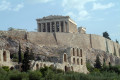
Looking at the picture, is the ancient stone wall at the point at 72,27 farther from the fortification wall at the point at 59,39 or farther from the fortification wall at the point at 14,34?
the fortification wall at the point at 14,34

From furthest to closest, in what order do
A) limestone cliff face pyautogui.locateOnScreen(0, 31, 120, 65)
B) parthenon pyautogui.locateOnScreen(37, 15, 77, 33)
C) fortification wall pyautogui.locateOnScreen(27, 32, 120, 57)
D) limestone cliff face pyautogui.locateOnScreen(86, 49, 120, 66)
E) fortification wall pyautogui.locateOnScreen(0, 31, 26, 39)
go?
1. parthenon pyautogui.locateOnScreen(37, 15, 77, 33)
2. limestone cliff face pyautogui.locateOnScreen(86, 49, 120, 66)
3. fortification wall pyautogui.locateOnScreen(27, 32, 120, 57)
4. fortification wall pyautogui.locateOnScreen(0, 31, 26, 39)
5. limestone cliff face pyautogui.locateOnScreen(0, 31, 120, 65)

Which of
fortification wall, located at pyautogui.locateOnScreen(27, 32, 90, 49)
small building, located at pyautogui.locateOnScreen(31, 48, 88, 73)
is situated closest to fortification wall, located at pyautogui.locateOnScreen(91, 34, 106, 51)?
fortification wall, located at pyautogui.locateOnScreen(27, 32, 90, 49)

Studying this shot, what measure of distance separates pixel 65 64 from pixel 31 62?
6.44 metres

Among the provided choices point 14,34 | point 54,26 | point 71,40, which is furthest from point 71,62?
point 54,26

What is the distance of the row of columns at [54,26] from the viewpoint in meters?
67.7

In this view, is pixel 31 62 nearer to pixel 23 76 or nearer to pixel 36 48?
pixel 23 76

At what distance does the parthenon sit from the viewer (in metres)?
67.5

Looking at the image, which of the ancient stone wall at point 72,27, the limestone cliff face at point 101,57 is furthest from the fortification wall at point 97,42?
the ancient stone wall at point 72,27

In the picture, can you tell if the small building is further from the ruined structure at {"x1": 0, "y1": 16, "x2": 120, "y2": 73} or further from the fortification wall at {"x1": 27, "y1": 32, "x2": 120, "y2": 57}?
the fortification wall at {"x1": 27, "y1": 32, "x2": 120, "y2": 57}

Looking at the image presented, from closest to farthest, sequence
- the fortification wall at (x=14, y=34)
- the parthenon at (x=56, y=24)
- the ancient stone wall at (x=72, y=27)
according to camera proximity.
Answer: the fortification wall at (x=14, y=34)
the parthenon at (x=56, y=24)
the ancient stone wall at (x=72, y=27)

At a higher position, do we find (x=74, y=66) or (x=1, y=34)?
(x=1, y=34)

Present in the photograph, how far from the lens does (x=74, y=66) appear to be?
141ft

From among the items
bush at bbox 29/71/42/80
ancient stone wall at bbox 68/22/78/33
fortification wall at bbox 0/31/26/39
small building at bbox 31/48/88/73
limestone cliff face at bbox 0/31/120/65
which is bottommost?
bush at bbox 29/71/42/80

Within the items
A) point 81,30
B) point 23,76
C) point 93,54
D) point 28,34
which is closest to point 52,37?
point 28,34
